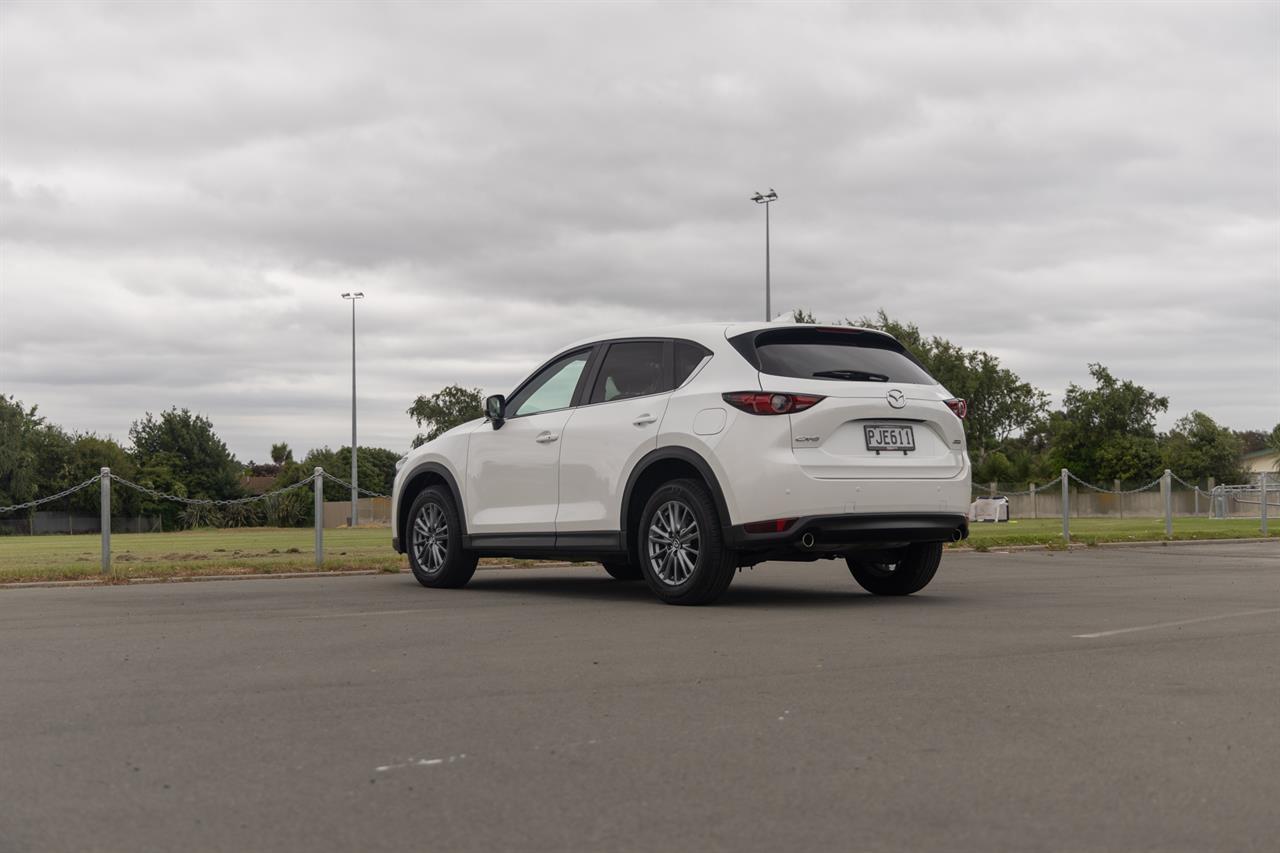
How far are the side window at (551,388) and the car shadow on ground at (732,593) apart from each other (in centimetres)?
147

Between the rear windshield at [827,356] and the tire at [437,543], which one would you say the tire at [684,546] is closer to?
the rear windshield at [827,356]

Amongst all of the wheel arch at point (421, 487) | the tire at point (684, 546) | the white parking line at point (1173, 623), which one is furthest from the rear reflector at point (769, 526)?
the wheel arch at point (421, 487)

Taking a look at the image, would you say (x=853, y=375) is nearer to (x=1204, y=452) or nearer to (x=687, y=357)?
(x=687, y=357)

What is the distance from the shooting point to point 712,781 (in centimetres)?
419

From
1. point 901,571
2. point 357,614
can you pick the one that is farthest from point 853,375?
point 357,614

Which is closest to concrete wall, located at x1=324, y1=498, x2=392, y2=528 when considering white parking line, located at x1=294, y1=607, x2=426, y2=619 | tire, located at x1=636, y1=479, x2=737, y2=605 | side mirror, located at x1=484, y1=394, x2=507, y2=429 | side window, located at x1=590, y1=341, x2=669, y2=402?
side mirror, located at x1=484, y1=394, x2=507, y2=429

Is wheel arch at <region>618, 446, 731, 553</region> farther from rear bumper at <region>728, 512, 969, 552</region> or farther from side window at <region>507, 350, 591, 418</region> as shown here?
side window at <region>507, 350, 591, 418</region>

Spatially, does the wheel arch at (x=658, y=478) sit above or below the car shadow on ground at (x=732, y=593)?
above

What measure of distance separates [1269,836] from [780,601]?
651cm

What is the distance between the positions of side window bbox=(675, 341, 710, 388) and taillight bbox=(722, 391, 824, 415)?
67 cm

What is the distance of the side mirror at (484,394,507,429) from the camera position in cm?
1148

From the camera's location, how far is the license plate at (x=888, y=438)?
30.8 feet

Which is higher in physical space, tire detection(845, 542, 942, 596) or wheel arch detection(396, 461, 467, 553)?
wheel arch detection(396, 461, 467, 553)

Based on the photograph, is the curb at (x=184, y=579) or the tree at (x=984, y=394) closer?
the curb at (x=184, y=579)
